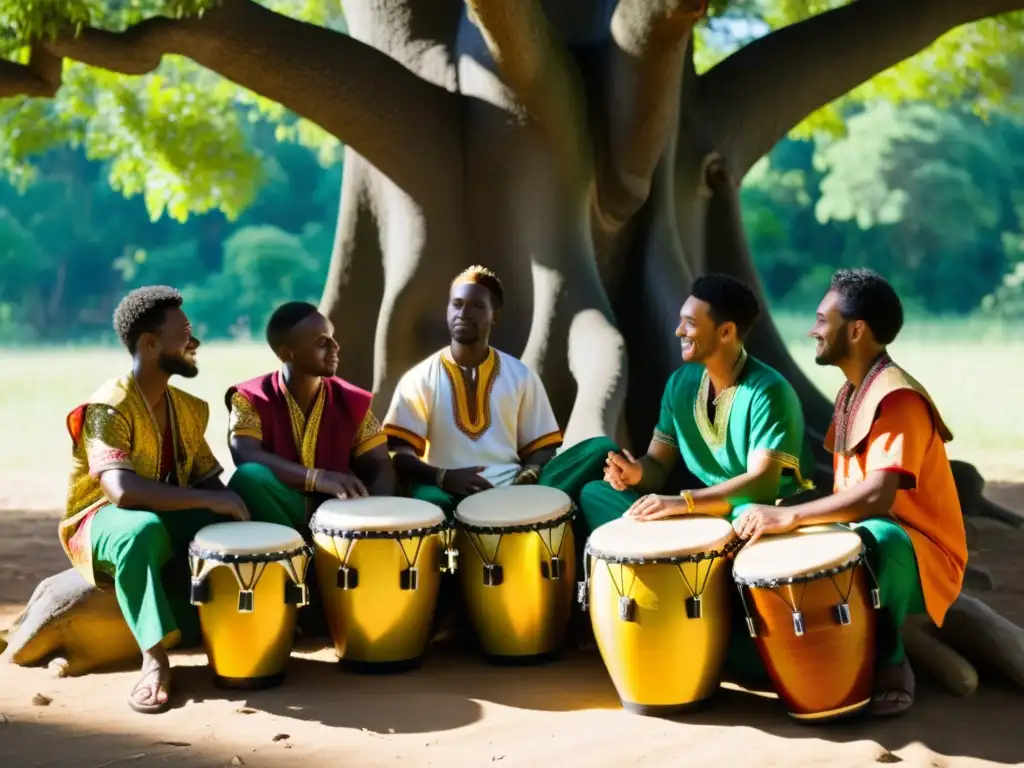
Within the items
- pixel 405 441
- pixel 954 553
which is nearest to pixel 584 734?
pixel 954 553

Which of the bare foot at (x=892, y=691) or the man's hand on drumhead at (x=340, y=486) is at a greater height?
the man's hand on drumhead at (x=340, y=486)

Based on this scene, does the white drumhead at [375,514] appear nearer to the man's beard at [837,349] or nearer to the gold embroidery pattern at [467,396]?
the gold embroidery pattern at [467,396]

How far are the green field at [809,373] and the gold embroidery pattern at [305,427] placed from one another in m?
5.88

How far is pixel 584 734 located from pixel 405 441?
174cm

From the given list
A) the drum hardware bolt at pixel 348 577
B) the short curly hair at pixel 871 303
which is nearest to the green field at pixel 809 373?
the drum hardware bolt at pixel 348 577

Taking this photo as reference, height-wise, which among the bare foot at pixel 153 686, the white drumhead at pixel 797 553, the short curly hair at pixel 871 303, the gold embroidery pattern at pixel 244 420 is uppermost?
the short curly hair at pixel 871 303

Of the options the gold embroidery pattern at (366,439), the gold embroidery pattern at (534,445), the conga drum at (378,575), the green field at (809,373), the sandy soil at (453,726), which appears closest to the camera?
the sandy soil at (453,726)

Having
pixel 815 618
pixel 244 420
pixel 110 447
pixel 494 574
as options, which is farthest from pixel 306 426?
pixel 815 618

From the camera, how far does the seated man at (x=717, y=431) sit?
4781 mm

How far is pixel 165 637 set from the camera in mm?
4805

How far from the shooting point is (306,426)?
5.49m

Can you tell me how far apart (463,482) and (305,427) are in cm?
67

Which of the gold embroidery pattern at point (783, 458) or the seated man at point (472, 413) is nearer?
the gold embroidery pattern at point (783, 458)

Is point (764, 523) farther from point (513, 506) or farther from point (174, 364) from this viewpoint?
point (174, 364)
